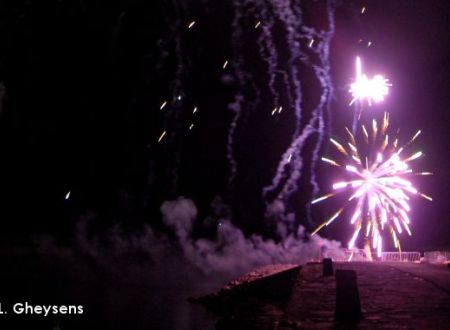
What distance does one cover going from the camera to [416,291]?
50.7 feet

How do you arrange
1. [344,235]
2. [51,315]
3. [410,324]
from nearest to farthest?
[410,324]
[51,315]
[344,235]

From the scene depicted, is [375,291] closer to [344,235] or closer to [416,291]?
[416,291]

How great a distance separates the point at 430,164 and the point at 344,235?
1695 centimetres

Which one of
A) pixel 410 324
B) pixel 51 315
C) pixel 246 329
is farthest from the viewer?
pixel 51 315

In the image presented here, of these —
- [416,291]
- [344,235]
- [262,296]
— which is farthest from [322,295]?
[344,235]

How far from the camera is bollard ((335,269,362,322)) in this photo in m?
12.0

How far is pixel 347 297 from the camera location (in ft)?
40.0

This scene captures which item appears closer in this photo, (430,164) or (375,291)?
(375,291)

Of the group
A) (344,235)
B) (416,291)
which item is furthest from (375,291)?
(344,235)

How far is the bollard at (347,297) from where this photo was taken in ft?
39.2

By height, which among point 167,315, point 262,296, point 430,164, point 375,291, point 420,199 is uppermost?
point 430,164

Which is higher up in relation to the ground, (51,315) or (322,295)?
(322,295)

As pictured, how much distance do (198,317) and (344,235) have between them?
35309mm

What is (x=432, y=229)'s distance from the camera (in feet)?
181
